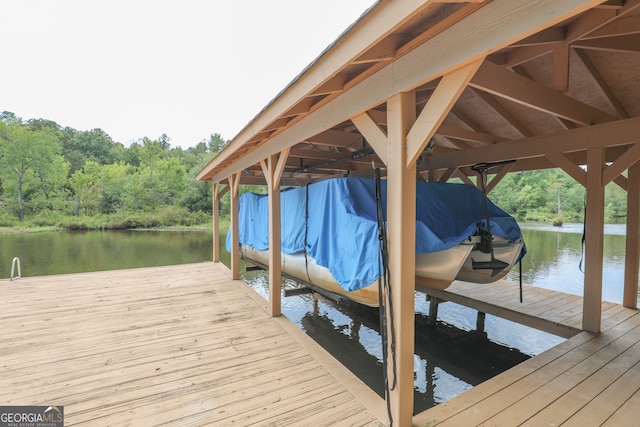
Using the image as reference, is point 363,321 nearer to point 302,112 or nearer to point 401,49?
point 302,112

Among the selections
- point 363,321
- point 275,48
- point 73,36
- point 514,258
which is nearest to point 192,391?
point 514,258

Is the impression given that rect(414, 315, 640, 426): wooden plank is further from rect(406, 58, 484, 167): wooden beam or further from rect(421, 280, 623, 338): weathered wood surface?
rect(406, 58, 484, 167): wooden beam

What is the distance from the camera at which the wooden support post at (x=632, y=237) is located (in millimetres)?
4039

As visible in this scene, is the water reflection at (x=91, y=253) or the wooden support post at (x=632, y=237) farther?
the water reflection at (x=91, y=253)

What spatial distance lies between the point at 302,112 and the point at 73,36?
2338 inches

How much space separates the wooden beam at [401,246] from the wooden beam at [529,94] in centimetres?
49

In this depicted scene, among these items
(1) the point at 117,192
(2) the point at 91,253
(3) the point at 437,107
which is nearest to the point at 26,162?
(1) the point at 117,192

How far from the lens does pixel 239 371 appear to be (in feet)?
8.54

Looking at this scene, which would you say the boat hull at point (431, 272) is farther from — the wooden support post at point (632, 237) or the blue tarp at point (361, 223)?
the wooden support post at point (632, 237)

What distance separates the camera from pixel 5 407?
A: 211 cm

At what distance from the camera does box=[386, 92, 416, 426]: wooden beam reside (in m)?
1.77

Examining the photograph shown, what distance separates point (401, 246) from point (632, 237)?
476cm

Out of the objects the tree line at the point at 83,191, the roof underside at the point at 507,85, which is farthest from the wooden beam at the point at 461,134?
the tree line at the point at 83,191

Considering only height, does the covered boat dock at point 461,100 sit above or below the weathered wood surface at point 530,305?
above
